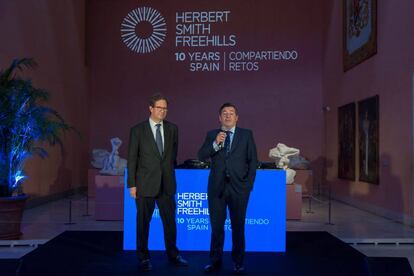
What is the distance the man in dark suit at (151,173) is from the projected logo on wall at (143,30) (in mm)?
8434

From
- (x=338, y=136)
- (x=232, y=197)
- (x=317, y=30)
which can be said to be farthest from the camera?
(x=317, y=30)

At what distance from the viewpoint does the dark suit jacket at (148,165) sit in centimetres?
416

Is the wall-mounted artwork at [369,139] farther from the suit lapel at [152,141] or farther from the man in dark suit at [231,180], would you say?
the suit lapel at [152,141]

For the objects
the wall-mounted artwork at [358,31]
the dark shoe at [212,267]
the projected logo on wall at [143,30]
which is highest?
the projected logo on wall at [143,30]

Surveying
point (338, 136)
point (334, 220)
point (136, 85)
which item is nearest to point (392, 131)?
point (334, 220)

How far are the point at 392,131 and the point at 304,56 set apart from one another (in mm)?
4793

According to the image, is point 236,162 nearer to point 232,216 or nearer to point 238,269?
point 232,216

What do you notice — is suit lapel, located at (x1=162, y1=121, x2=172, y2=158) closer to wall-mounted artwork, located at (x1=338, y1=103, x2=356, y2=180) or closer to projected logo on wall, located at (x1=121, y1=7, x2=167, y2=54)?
wall-mounted artwork, located at (x1=338, y1=103, x2=356, y2=180)

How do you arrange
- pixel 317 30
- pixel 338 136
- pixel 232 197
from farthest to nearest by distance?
pixel 317 30, pixel 338 136, pixel 232 197

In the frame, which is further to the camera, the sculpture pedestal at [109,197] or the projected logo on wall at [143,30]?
the projected logo on wall at [143,30]

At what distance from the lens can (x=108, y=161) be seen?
8938mm

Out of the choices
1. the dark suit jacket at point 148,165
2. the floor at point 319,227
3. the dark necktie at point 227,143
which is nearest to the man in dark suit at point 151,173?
the dark suit jacket at point 148,165

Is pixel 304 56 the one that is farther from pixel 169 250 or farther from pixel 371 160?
pixel 169 250

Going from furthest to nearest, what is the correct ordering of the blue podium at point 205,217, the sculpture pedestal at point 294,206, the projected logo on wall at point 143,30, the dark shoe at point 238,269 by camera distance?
the projected logo on wall at point 143,30, the sculpture pedestal at point 294,206, the blue podium at point 205,217, the dark shoe at point 238,269
